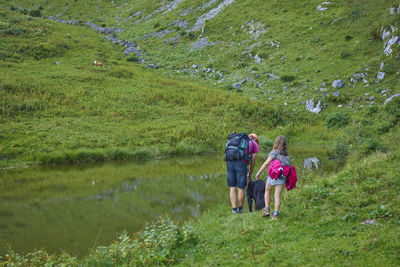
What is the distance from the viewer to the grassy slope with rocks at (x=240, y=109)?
6520 mm

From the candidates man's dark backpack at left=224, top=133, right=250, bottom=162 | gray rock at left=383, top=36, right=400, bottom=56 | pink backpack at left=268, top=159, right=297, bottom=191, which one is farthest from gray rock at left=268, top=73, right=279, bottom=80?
pink backpack at left=268, top=159, right=297, bottom=191

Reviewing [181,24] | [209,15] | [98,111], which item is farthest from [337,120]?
[181,24]

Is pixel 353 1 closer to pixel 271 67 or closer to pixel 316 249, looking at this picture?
pixel 271 67

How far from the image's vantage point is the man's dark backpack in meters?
8.82

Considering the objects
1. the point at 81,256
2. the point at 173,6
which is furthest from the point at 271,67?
the point at 173,6

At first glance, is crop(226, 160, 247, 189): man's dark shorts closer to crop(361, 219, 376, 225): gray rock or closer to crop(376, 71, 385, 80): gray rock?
crop(361, 219, 376, 225): gray rock

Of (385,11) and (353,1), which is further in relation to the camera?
(353,1)

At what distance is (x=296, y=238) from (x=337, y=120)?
75.2 feet

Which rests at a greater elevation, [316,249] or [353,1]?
[353,1]

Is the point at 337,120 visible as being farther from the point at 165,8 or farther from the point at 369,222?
the point at 165,8

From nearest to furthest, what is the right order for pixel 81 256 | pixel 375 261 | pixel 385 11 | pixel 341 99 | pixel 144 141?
pixel 375 261 < pixel 81 256 < pixel 144 141 < pixel 341 99 < pixel 385 11

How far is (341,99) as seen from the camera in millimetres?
28453

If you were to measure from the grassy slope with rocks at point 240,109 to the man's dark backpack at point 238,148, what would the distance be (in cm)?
168

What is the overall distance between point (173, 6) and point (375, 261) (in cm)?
7223
